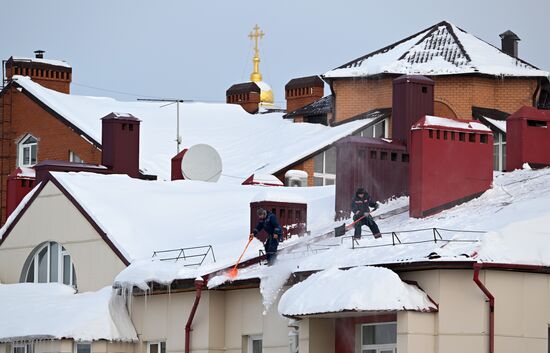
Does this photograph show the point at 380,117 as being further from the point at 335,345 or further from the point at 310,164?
the point at 335,345

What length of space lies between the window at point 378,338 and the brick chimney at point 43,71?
36.2 metres

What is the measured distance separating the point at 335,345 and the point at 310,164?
83.8 ft

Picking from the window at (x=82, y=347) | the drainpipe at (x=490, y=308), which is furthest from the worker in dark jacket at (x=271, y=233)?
the drainpipe at (x=490, y=308)

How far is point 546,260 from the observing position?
96.4ft

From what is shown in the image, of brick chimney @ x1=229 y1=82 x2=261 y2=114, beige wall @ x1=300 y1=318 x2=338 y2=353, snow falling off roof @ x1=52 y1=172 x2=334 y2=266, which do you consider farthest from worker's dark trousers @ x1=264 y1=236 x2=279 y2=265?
brick chimney @ x1=229 y1=82 x2=261 y2=114

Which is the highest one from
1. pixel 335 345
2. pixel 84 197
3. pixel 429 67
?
pixel 429 67

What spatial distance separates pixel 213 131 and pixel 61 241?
78.8ft

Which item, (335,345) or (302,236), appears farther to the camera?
(302,236)

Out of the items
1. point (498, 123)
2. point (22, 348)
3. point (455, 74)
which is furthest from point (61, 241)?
point (455, 74)

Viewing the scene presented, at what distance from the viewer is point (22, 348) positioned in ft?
125

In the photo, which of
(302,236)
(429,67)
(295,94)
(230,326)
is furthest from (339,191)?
(295,94)

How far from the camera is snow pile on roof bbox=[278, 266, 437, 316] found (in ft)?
95.2

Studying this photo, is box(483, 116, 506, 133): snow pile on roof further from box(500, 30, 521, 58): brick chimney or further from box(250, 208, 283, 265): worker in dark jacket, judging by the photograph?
box(250, 208, 283, 265): worker in dark jacket

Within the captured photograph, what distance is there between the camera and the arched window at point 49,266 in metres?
39.9
